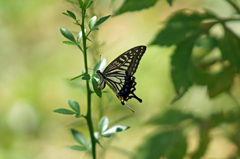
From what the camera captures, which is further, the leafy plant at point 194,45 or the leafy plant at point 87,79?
the leafy plant at point 194,45

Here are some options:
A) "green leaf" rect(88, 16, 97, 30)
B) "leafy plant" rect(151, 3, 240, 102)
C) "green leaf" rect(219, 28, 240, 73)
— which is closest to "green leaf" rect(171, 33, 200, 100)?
"leafy plant" rect(151, 3, 240, 102)

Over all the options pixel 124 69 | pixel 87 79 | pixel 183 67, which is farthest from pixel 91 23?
pixel 183 67

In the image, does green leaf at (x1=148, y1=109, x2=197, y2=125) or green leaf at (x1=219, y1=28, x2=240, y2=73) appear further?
green leaf at (x1=148, y1=109, x2=197, y2=125)

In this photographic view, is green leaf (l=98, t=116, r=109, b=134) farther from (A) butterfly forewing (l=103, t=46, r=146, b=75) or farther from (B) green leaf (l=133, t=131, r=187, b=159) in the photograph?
(B) green leaf (l=133, t=131, r=187, b=159)

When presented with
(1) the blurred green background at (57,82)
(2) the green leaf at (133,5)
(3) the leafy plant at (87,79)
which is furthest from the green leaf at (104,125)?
(1) the blurred green background at (57,82)

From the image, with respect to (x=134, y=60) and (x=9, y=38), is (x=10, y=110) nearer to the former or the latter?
(x=9, y=38)

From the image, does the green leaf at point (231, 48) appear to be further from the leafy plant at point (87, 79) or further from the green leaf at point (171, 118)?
the leafy plant at point (87, 79)
